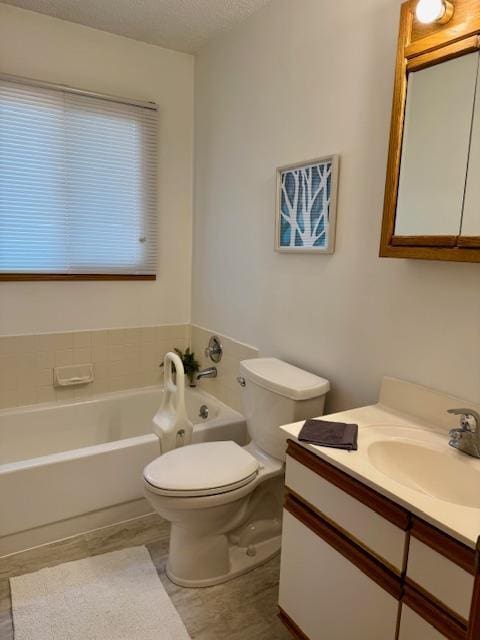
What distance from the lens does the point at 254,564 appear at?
193 centimetres

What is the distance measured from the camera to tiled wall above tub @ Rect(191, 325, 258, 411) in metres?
2.50

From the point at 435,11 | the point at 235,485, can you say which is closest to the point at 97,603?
the point at 235,485

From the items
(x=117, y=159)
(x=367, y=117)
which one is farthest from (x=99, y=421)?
(x=367, y=117)

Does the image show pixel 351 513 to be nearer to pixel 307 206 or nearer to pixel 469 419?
pixel 469 419

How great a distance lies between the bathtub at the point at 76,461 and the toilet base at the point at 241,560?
1.54 ft

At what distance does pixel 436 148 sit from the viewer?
4.48ft

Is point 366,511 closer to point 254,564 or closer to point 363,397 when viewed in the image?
point 363,397

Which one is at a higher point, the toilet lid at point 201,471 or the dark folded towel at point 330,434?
the dark folded towel at point 330,434

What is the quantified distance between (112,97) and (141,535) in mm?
2405

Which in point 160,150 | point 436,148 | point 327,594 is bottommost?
point 327,594

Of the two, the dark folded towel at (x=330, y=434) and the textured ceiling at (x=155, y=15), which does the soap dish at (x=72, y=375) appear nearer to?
the dark folded towel at (x=330, y=434)

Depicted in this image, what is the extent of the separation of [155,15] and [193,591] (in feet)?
9.06

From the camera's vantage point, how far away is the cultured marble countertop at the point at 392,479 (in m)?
0.94

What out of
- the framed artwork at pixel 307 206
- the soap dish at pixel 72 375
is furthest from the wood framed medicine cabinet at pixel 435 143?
the soap dish at pixel 72 375
